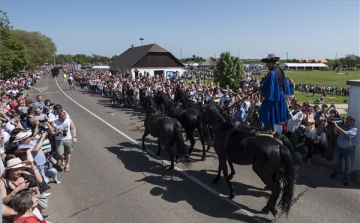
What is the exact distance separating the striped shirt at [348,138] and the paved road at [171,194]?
1.02 metres

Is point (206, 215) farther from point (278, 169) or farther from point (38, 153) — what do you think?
point (38, 153)

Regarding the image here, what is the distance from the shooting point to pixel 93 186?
6.16 metres

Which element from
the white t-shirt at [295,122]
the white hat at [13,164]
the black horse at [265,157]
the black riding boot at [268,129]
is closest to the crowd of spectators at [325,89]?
the white t-shirt at [295,122]

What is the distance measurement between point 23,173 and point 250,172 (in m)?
5.48

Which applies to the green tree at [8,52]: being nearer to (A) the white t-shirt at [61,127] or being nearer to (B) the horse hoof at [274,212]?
(A) the white t-shirt at [61,127]

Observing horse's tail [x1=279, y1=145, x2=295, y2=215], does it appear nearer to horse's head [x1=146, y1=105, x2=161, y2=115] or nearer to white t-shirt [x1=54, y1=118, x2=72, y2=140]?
horse's head [x1=146, y1=105, x2=161, y2=115]

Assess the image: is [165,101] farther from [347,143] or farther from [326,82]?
[326,82]

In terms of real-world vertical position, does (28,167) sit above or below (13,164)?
below

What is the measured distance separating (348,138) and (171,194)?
179 inches

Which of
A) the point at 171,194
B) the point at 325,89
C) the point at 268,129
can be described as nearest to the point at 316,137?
the point at 268,129

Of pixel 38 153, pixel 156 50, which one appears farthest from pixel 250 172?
pixel 156 50

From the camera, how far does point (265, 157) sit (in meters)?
4.74

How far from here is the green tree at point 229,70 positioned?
1316 inches

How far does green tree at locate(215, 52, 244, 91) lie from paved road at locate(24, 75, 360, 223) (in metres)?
26.6
